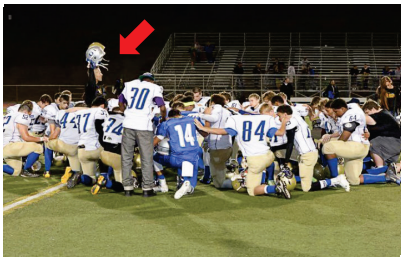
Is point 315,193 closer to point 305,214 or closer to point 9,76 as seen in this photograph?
point 305,214

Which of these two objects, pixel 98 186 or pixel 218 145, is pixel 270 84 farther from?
pixel 98 186

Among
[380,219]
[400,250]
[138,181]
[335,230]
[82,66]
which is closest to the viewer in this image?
[400,250]

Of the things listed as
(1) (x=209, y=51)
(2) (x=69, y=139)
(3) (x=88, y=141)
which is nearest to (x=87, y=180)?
(3) (x=88, y=141)

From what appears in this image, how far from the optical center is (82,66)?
31312 millimetres

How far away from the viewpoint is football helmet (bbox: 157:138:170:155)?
8148 mm

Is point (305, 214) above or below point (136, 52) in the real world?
below

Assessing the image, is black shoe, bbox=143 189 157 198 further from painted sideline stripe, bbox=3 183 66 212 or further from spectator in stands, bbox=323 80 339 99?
spectator in stands, bbox=323 80 339 99

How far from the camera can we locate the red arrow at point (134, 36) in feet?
103

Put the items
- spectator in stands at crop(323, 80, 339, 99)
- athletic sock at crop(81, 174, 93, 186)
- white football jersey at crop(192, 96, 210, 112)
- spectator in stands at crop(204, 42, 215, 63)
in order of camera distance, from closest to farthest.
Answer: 1. athletic sock at crop(81, 174, 93, 186)
2. white football jersey at crop(192, 96, 210, 112)
3. spectator in stands at crop(323, 80, 339, 99)
4. spectator in stands at crop(204, 42, 215, 63)

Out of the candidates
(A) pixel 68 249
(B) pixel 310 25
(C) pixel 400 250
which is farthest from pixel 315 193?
(B) pixel 310 25

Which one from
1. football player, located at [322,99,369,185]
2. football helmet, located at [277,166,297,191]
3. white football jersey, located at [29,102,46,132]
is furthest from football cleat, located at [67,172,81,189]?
football player, located at [322,99,369,185]

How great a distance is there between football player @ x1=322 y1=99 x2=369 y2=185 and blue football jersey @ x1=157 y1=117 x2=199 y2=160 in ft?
6.31

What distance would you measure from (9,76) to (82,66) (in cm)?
381

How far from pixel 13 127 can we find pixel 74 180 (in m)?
1.90
